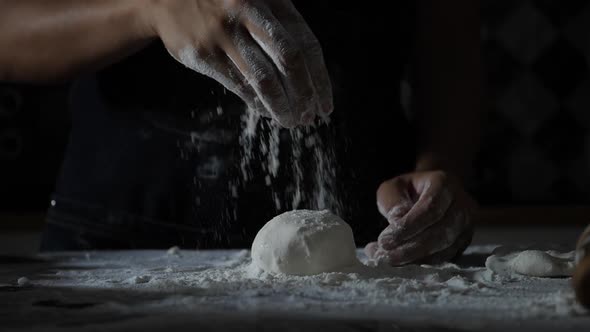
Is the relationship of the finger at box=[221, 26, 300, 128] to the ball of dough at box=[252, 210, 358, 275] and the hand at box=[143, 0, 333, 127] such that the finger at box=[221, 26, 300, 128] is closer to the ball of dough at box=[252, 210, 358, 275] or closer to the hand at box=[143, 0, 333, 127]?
the hand at box=[143, 0, 333, 127]

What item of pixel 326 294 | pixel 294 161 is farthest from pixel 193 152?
pixel 326 294

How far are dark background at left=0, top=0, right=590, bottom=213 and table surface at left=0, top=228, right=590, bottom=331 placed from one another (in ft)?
3.32

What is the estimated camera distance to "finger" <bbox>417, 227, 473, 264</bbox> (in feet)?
3.32

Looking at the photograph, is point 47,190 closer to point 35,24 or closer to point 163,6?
point 35,24

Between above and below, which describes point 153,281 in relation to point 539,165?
below

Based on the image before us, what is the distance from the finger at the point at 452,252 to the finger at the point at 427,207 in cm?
4

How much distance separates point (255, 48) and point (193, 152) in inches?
16.5

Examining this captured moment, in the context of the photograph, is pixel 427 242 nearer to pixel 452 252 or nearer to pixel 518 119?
pixel 452 252

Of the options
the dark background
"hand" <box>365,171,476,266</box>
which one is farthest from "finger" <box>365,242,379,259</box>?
the dark background

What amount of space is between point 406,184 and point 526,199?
0.94 metres

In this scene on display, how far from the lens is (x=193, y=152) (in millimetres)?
1259

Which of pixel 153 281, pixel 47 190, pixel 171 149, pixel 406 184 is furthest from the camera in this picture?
pixel 47 190

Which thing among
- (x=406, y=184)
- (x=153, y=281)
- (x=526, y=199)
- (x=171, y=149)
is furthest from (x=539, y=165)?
(x=153, y=281)

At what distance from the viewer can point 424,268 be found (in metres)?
0.91
